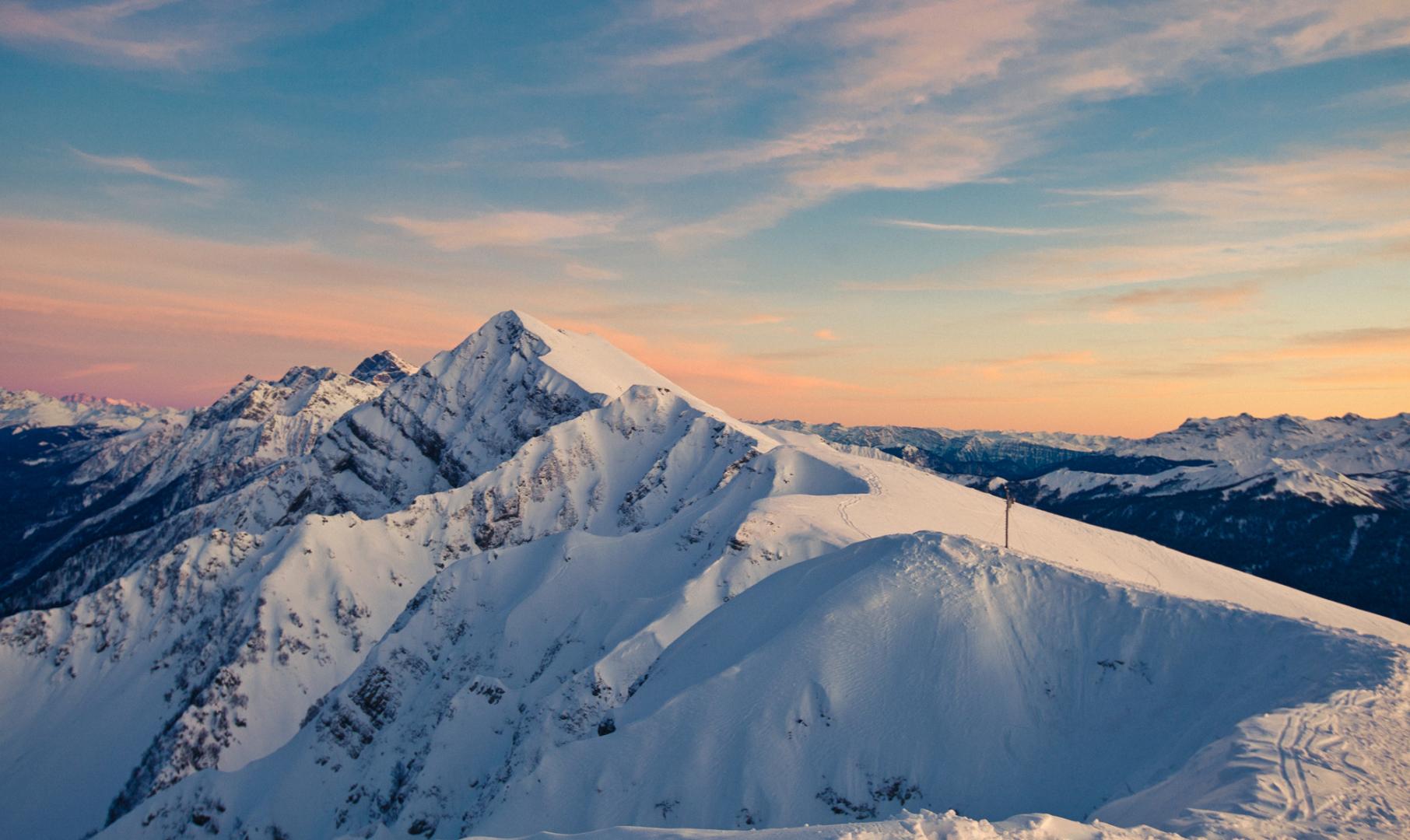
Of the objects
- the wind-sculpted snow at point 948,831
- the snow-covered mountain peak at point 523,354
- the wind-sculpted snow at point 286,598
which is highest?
the snow-covered mountain peak at point 523,354

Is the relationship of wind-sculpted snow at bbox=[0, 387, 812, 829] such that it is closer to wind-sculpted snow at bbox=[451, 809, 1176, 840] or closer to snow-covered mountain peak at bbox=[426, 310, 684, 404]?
snow-covered mountain peak at bbox=[426, 310, 684, 404]

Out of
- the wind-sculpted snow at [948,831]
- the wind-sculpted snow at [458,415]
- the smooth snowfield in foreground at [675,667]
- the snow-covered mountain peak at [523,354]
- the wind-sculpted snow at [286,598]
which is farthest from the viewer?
the snow-covered mountain peak at [523,354]

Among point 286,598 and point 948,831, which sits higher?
point 948,831

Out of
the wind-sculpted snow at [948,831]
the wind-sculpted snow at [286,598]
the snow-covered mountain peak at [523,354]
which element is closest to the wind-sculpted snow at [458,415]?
the snow-covered mountain peak at [523,354]

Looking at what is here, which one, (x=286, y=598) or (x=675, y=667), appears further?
(x=286, y=598)

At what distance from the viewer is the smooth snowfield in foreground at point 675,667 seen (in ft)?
99.2

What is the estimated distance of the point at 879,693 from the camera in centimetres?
3675

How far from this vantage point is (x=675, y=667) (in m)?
46.0

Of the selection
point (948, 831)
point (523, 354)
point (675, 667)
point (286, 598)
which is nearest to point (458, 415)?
point (523, 354)

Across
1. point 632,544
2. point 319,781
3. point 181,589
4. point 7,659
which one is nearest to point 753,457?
point 632,544

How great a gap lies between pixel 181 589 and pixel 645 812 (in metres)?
146

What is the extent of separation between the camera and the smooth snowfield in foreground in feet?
99.2

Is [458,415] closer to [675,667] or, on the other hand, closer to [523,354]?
[523,354]

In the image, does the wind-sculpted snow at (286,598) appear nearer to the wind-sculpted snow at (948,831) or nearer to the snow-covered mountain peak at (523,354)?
the snow-covered mountain peak at (523,354)
